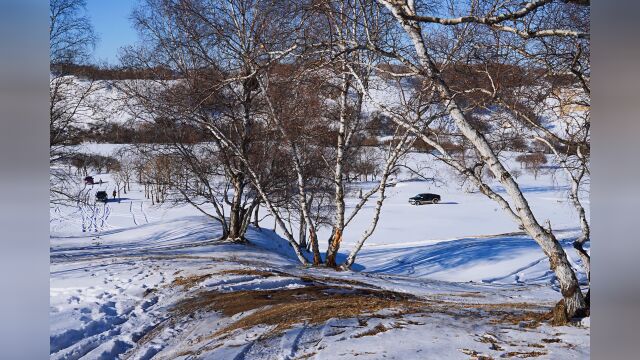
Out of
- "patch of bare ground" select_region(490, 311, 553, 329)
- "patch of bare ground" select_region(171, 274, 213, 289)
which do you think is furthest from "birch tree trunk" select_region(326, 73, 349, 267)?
"patch of bare ground" select_region(490, 311, 553, 329)

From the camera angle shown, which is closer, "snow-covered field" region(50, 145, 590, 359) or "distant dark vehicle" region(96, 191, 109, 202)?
"snow-covered field" region(50, 145, 590, 359)

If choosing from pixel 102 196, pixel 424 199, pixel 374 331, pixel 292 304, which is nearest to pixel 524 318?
pixel 374 331

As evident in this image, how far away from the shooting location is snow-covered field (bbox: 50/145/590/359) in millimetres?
1686

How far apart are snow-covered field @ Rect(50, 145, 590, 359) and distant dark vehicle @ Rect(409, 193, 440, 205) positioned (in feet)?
0.20

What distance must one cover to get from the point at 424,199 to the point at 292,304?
83.1 inches

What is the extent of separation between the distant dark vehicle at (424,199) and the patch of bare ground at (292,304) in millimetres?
1417

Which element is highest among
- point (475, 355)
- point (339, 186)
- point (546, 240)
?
point (339, 186)

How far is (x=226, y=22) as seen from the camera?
3361 millimetres

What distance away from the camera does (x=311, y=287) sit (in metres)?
2.49

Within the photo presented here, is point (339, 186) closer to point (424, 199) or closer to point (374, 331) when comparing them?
point (424, 199)

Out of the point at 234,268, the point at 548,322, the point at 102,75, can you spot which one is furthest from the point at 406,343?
the point at 102,75

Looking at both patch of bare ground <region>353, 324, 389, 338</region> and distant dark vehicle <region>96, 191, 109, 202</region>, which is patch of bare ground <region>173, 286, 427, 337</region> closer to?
patch of bare ground <region>353, 324, 389, 338</region>

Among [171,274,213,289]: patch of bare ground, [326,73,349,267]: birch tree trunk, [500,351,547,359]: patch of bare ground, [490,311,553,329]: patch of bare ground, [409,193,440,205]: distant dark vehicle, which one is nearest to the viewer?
[500,351,547,359]: patch of bare ground
